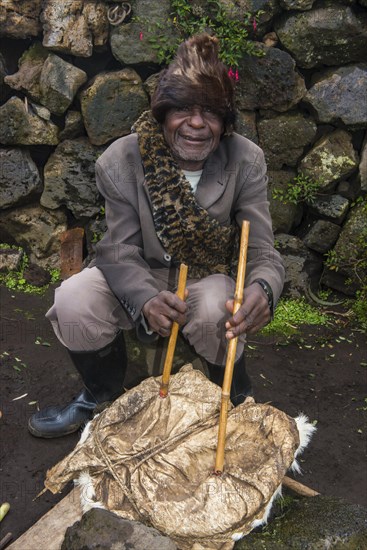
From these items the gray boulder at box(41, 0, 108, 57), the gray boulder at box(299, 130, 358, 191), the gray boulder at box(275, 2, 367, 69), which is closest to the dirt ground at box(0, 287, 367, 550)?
the gray boulder at box(299, 130, 358, 191)

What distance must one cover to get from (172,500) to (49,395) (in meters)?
1.54

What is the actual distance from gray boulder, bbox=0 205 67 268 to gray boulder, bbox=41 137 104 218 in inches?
4.9

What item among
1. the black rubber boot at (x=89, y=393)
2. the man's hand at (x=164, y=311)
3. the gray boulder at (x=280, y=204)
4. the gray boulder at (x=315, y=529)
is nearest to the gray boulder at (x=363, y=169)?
the gray boulder at (x=280, y=204)

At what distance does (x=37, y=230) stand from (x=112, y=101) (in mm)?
1239

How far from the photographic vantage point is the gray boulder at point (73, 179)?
16.0ft

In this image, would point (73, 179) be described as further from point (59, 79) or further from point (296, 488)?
point (296, 488)

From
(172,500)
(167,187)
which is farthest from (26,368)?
(172,500)

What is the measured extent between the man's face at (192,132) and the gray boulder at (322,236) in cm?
231

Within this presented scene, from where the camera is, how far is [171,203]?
2.92 metres

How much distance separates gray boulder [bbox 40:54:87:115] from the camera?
467 centimetres

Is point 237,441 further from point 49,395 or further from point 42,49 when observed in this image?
point 42,49

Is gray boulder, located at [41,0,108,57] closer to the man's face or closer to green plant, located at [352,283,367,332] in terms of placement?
the man's face

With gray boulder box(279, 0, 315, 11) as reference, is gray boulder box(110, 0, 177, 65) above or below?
below

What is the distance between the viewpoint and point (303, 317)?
191 inches
